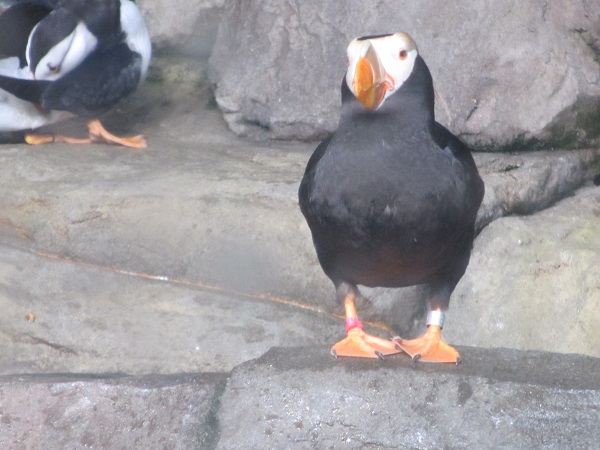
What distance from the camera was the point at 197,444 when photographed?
10.1 feet

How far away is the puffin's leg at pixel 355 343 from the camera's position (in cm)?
325

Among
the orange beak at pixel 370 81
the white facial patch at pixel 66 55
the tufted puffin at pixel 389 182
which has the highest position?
the orange beak at pixel 370 81

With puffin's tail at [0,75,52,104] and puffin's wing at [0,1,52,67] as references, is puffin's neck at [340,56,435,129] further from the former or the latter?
puffin's wing at [0,1,52,67]

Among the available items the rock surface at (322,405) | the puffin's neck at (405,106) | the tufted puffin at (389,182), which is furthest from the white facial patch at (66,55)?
the puffin's neck at (405,106)

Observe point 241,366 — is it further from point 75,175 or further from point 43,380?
point 75,175

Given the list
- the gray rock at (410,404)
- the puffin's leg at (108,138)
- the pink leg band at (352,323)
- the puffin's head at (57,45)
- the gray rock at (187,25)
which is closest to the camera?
the gray rock at (410,404)

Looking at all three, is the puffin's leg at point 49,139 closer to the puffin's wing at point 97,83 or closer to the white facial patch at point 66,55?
the puffin's wing at point 97,83

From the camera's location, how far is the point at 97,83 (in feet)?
18.8

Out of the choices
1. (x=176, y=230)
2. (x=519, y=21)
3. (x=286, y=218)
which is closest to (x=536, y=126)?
(x=519, y=21)

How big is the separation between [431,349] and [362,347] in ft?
0.71

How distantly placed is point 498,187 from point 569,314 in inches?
29.3

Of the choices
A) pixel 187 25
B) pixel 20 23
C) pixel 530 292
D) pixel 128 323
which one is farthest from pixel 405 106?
pixel 187 25

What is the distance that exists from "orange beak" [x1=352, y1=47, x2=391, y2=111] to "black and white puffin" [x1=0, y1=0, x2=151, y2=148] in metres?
2.95

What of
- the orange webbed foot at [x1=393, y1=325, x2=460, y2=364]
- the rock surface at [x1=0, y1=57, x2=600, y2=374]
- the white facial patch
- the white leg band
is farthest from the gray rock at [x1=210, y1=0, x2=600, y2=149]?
the orange webbed foot at [x1=393, y1=325, x2=460, y2=364]
